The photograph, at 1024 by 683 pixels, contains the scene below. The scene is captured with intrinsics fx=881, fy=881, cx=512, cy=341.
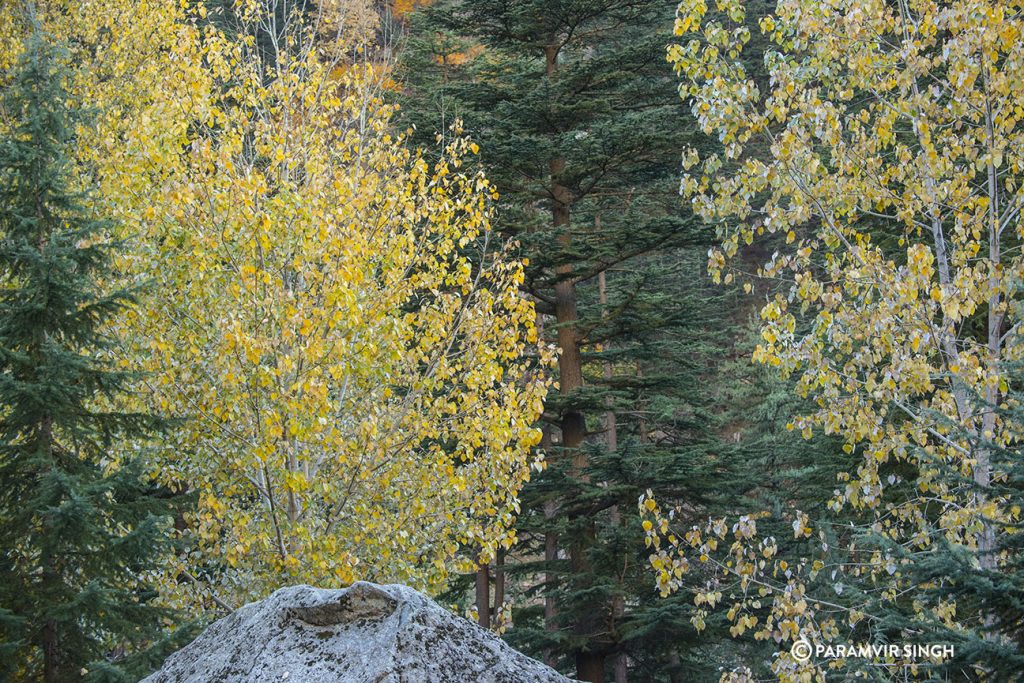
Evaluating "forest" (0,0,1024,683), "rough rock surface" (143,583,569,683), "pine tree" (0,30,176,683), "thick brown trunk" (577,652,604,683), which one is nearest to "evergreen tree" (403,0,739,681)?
"thick brown trunk" (577,652,604,683)

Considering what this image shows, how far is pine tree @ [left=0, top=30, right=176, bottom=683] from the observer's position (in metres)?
7.82

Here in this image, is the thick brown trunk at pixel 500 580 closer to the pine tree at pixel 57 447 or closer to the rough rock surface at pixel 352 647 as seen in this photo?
the pine tree at pixel 57 447

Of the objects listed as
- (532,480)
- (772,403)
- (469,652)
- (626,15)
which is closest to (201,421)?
(469,652)

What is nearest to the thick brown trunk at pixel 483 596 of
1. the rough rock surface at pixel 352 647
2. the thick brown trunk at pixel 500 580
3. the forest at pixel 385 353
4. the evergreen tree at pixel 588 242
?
the evergreen tree at pixel 588 242

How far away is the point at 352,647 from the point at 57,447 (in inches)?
232

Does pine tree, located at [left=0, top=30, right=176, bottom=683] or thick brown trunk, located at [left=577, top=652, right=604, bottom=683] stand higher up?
pine tree, located at [left=0, top=30, right=176, bottom=683]

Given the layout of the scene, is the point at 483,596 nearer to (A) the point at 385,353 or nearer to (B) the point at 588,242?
(B) the point at 588,242

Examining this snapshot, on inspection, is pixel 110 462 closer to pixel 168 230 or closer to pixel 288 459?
pixel 288 459

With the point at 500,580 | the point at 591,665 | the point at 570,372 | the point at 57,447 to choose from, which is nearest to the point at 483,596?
the point at 500,580

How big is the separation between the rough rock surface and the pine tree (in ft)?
13.9

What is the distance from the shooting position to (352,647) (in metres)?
3.77

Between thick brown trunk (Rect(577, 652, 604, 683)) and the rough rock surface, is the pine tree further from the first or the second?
thick brown trunk (Rect(577, 652, 604, 683))

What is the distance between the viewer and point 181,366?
29.2 ft

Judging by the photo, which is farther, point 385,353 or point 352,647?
point 385,353
